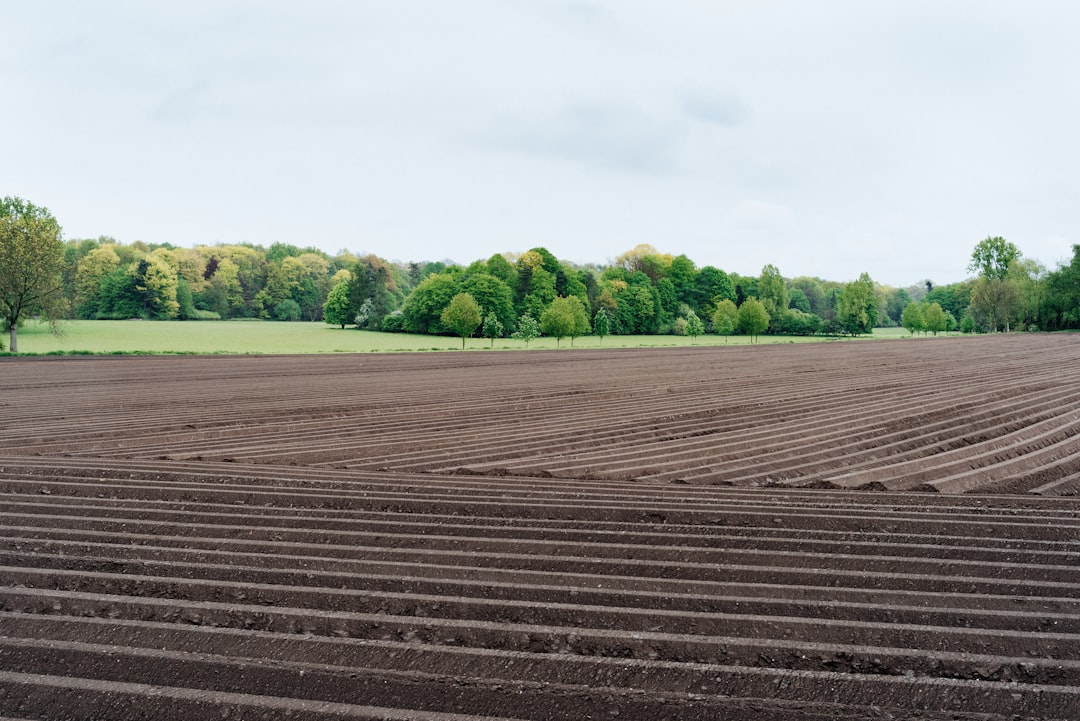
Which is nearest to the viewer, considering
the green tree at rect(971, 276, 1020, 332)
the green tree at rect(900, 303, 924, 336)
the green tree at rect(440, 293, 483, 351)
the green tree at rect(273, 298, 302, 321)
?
the green tree at rect(440, 293, 483, 351)

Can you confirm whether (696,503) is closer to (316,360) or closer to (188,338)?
(316,360)

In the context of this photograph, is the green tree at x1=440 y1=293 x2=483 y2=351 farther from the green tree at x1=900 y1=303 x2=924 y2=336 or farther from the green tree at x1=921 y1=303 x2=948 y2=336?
the green tree at x1=900 y1=303 x2=924 y2=336

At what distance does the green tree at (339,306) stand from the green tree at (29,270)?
36351 mm

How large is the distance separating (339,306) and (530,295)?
63.5 feet

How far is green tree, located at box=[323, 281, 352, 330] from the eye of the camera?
73.5m

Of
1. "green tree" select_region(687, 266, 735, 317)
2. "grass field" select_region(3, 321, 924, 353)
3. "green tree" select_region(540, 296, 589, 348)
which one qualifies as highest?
"green tree" select_region(687, 266, 735, 317)

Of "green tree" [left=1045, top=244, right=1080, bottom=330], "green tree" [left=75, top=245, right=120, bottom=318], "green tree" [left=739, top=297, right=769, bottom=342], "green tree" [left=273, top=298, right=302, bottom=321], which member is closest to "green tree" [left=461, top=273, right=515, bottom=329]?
"green tree" [left=739, top=297, right=769, bottom=342]

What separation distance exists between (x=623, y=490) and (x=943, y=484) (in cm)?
366

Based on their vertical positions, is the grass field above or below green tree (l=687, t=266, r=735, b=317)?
below

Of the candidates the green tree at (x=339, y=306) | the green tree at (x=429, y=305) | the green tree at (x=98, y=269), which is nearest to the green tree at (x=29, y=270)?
the green tree at (x=98, y=269)

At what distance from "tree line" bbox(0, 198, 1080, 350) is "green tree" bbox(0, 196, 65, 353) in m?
18.6

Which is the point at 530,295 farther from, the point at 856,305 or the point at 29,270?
the point at 29,270

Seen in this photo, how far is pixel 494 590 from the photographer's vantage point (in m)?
4.96

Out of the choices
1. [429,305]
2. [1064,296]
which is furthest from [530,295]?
[1064,296]
